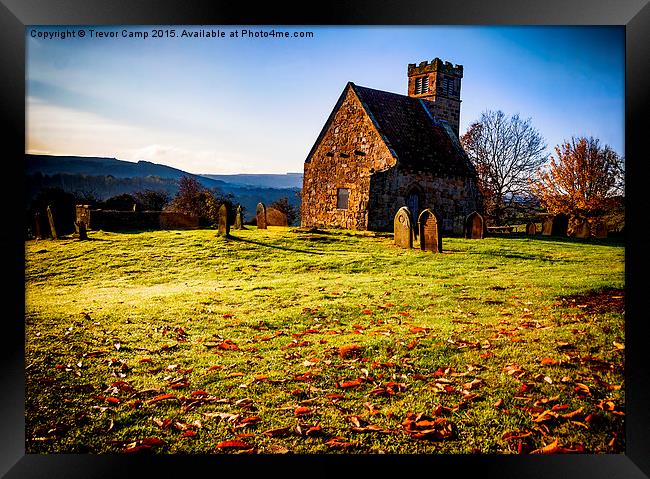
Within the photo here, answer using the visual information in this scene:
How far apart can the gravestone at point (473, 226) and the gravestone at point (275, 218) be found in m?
2.08

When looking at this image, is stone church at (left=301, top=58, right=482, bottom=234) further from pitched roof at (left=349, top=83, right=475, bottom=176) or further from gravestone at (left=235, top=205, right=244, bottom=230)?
gravestone at (left=235, top=205, right=244, bottom=230)

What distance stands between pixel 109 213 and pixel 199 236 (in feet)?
3.09

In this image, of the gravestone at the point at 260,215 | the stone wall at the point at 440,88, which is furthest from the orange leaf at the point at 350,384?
the stone wall at the point at 440,88

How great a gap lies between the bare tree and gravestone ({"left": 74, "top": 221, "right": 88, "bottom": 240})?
13.7ft

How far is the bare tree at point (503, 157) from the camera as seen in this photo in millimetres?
4656

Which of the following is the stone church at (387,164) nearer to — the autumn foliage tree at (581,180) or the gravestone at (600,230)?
the autumn foliage tree at (581,180)

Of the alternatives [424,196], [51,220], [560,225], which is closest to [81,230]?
[51,220]

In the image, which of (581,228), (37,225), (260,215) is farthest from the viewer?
(260,215)

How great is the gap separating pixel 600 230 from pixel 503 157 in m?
1.20

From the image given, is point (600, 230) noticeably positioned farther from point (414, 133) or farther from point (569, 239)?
point (414, 133)

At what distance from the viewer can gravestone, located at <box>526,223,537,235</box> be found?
15.9ft

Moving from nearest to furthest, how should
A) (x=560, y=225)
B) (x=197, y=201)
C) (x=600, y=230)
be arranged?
1. (x=600, y=230)
2. (x=560, y=225)
3. (x=197, y=201)

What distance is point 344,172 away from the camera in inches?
216

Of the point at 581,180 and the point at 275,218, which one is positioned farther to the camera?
the point at 275,218
